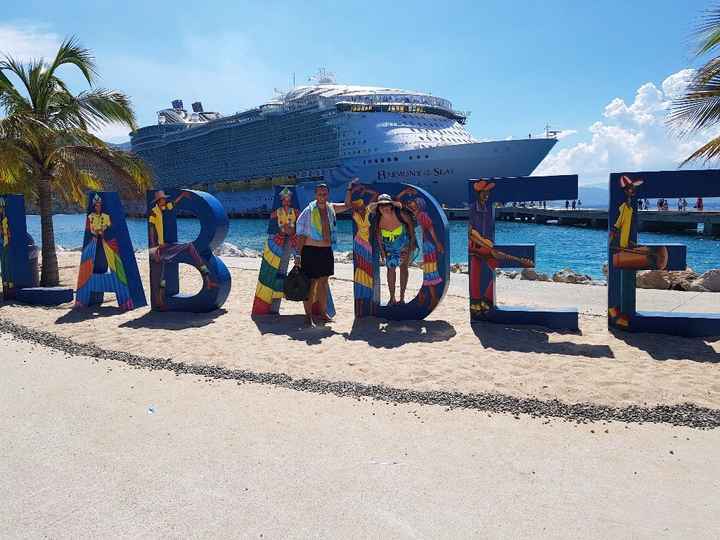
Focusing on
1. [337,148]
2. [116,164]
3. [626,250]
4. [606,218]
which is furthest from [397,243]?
[337,148]

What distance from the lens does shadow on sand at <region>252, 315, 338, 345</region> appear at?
6258 millimetres

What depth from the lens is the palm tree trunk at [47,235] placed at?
1095 cm

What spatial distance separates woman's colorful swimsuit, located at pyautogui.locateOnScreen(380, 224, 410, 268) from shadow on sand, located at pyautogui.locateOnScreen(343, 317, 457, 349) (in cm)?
78

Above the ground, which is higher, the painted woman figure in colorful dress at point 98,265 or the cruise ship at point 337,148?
the cruise ship at point 337,148

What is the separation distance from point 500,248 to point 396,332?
151 cm

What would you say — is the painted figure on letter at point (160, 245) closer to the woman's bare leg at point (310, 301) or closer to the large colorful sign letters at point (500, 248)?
the woman's bare leg at point (310, 301)

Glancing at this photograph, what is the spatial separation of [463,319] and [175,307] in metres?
3.94

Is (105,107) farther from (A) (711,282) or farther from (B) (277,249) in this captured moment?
(A) (711,282)

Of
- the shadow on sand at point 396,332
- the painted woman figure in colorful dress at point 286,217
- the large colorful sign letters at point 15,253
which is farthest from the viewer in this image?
the large colorful sign letters at point 15,253

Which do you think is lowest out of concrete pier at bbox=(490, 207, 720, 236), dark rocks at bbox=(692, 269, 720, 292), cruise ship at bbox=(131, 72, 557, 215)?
dark rocks at bbox=(692, 269, 720, 292)

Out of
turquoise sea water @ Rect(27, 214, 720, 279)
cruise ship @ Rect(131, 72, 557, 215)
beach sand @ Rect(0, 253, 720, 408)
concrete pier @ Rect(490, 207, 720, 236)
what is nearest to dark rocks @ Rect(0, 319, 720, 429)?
beach sand @ Rect(0, 253, 720, 408)

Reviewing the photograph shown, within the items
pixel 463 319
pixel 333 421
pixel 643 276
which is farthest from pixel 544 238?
pixel 333 421

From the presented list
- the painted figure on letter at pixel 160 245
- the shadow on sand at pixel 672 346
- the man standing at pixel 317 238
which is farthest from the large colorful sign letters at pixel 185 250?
the shadow on sand at pixel 672 346

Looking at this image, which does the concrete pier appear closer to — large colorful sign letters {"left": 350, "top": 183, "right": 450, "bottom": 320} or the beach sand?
large colorful sign letters {"left": 350, "top": 183, "right": 450, "bottom": 320}
